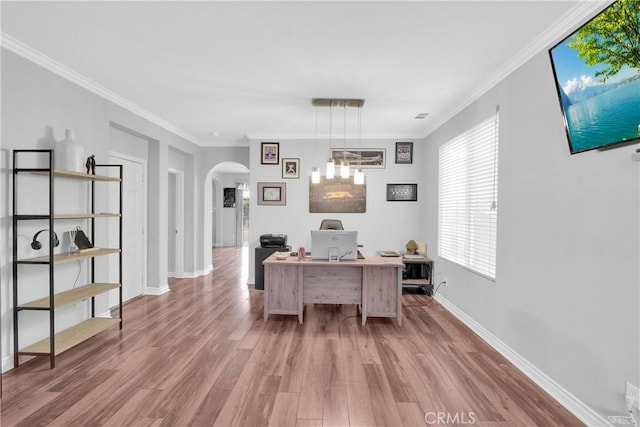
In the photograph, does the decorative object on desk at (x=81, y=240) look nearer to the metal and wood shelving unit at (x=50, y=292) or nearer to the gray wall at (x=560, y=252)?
the metal and wood shelving unit at (x=50, y=292)

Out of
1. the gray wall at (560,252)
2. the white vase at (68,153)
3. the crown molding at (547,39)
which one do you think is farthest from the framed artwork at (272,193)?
the gray wall at (560,252)

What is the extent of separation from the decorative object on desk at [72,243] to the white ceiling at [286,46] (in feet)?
5.07

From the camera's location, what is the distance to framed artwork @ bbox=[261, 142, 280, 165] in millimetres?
5734

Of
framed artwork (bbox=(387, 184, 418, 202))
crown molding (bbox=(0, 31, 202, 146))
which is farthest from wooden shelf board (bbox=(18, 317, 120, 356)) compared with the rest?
framed artwork (bbox=(387, 184, 418, 202))

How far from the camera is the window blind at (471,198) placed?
331 centimetres

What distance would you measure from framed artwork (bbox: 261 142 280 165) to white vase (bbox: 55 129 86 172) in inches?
119

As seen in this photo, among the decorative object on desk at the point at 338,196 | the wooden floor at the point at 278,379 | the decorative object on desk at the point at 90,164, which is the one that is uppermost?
the decorative object on desk at the point at 90,164

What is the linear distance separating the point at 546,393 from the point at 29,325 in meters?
4.16

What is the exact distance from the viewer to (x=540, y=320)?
2.49m

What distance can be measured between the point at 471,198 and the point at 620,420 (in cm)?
238

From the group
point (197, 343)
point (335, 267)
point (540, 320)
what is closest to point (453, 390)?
point (540, 320)

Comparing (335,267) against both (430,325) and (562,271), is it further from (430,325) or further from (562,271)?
(562,271)

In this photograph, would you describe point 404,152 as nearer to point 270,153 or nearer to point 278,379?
point 270,153

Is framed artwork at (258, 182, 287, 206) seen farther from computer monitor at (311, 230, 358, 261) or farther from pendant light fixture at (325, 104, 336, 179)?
computer monitor at (311, 230, 358, 261)
